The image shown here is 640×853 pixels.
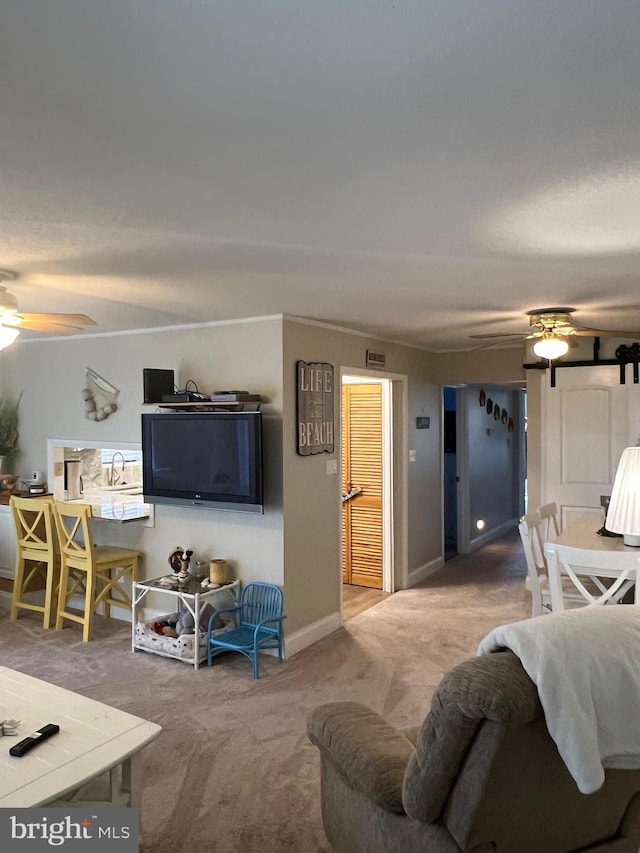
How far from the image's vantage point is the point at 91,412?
17.2 feet

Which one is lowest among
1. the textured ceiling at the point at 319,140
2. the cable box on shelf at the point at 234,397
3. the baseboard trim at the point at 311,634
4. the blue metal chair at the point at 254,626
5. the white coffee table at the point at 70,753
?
the baseboard trim at the point at 311,634

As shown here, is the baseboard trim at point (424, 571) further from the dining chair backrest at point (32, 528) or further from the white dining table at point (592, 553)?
the dining chair backrest at point (32, 528)

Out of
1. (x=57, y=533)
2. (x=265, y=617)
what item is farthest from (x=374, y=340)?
(x=57, y=533)

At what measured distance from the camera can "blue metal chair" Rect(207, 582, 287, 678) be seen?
3.94m

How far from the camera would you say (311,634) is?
448 cm

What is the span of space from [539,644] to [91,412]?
14.8 ft

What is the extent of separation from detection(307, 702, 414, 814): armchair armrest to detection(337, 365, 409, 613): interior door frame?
368 cm

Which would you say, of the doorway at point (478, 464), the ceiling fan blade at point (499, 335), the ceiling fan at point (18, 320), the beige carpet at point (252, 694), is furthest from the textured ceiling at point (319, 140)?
the doorway at point (478, 464)

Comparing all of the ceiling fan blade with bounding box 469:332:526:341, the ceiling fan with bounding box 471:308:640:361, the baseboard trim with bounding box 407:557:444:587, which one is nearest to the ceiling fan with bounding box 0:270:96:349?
the ceiling fan with bounding box 471:308:640:361

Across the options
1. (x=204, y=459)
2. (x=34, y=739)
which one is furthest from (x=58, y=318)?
(x=34, y=739)

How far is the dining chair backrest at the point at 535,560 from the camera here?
355 cm

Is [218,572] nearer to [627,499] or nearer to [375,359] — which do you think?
[375,359]

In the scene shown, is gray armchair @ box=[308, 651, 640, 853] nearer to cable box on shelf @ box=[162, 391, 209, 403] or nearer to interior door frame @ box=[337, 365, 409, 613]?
cable box on shelf @ box=[162, 391, 209, 403]

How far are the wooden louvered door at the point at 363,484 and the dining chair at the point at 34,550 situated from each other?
8.45 ft
